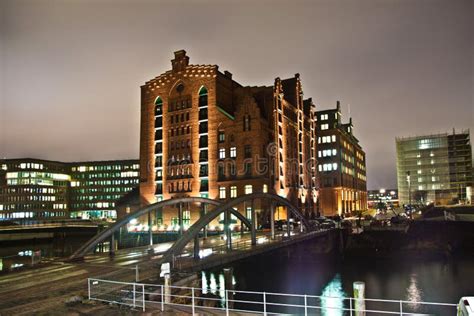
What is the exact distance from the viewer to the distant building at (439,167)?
127 meters

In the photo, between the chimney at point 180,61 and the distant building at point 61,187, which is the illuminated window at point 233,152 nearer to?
the chimney at point 180,61

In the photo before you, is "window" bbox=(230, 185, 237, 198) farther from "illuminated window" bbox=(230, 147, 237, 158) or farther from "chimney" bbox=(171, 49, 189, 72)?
"chimney" bbox=(171, 49, 189, 72)

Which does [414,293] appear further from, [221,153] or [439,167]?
[439,167]

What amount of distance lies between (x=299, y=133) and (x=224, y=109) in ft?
70.0

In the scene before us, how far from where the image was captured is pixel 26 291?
19.0 metres

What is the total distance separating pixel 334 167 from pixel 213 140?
149ft

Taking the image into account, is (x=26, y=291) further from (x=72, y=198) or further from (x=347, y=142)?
(x=72, y=198)

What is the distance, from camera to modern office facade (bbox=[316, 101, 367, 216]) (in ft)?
341

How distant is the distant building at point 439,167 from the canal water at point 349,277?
3242 inches

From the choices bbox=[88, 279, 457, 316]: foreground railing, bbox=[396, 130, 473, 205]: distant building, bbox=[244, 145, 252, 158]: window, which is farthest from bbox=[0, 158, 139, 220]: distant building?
bbox=[88, 279, 457, 316]: foreground railing

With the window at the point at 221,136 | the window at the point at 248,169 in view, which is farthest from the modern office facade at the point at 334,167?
the window at the point at 221,136

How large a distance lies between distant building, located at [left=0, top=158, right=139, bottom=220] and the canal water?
114 m

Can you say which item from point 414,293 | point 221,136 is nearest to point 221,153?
point 221,136

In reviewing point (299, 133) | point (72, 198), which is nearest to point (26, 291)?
point (299, 133)
